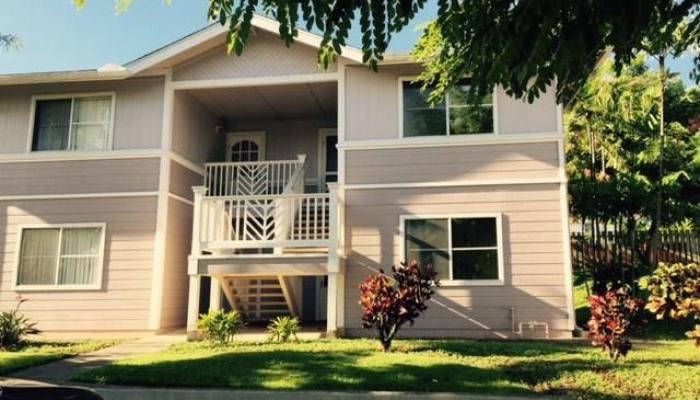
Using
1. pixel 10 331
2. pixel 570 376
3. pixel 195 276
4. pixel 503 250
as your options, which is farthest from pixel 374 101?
pixel 10 331

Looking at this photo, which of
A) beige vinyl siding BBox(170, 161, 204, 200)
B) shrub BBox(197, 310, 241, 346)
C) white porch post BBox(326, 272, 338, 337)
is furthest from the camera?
beige vinyl siding BBox(170, 161, 204, 200)

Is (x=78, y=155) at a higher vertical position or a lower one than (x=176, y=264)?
higher

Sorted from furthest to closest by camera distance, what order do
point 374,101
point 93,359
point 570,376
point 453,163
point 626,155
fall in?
point 626,155 → point 374,101 → point 453,163 → point 93,359 → point 570,376

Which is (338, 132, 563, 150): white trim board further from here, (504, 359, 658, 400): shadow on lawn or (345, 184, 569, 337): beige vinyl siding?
(504, 359, 658, 400): shadow on lawn

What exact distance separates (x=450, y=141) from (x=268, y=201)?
405 centimetres

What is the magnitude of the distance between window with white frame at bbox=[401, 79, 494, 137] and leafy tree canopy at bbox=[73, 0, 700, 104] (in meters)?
7.18

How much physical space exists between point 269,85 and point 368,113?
234 cm

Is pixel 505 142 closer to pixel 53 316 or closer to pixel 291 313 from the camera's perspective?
pixel 291 313

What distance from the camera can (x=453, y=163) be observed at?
488 inches

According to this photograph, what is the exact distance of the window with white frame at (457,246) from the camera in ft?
39.3

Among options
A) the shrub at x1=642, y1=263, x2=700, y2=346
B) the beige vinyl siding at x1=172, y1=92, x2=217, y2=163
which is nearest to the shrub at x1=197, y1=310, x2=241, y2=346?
the beige vinyl siding at x1=172, y1=92, x2=217, y2=163

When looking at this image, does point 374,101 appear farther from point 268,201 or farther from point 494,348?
point 494,348

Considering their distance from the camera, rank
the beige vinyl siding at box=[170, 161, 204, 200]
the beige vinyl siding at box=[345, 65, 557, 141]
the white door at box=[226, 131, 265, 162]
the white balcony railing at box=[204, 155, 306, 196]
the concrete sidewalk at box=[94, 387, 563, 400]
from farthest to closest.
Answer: the white door at box=[226, 131, 265, 162] → the white balcony railing at box=[204, 155, 306, 196] → the beige vinyl siding at box=[170, 161, 204, 200] → the beige vinyl siding at box=[345, 65, 557, 141] → the concrete sidewalk at box=[94, 387, 563, 400]

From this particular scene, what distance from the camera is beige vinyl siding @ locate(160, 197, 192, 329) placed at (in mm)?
13227
